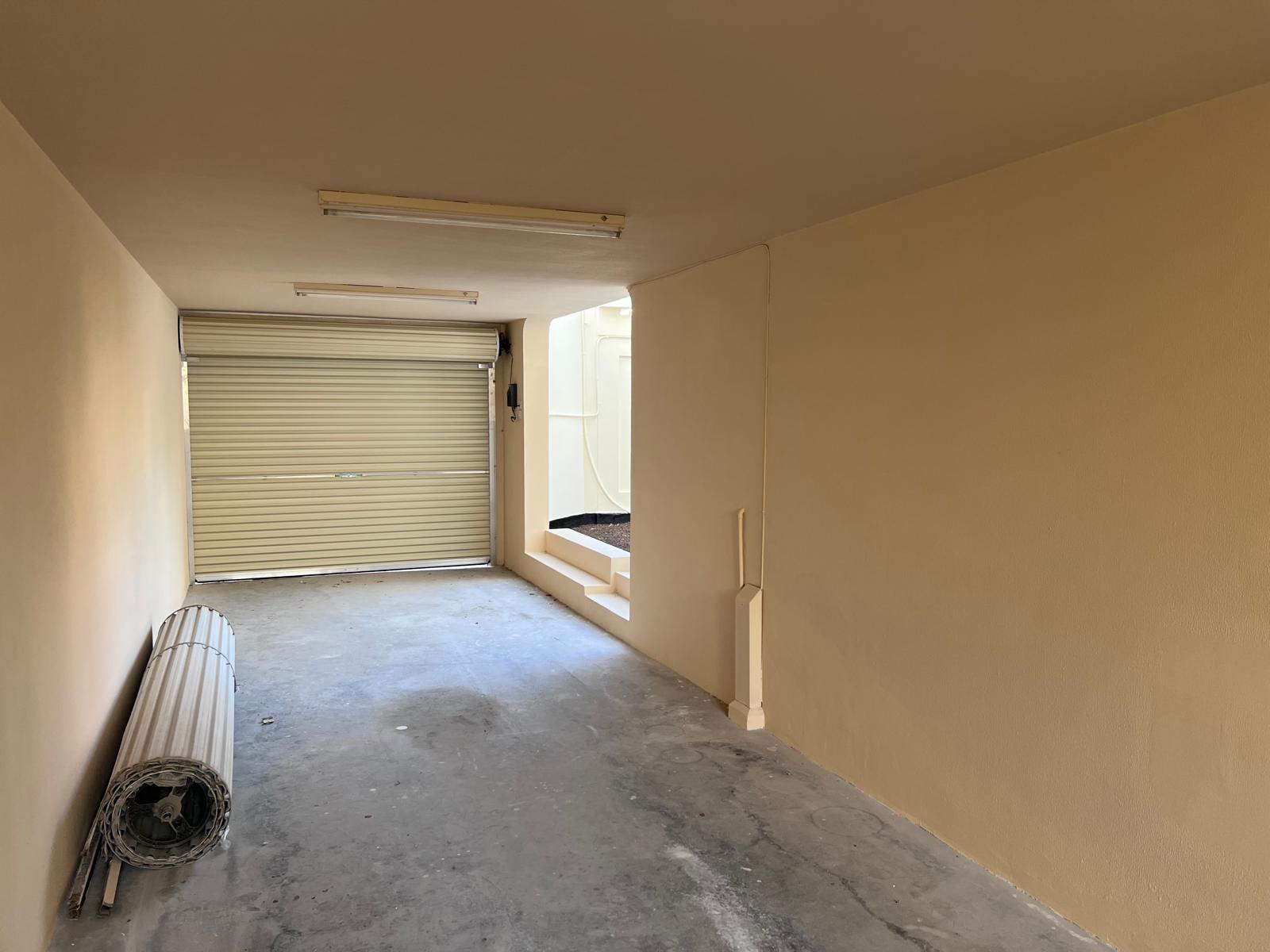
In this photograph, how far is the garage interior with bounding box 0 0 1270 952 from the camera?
2006 millimetres

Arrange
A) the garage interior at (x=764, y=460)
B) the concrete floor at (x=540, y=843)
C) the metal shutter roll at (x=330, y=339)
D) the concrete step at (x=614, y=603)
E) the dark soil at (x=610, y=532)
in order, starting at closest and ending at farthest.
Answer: the garage interior at (x=764, y=460) → the concrete floor at (x=540, y=843) → the concrete step at (x=614, y=603) → the metal shutter roll at (x=330, y=339) → the dark soil at (x=610, y=532)

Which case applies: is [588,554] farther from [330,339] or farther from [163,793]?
[163,793]

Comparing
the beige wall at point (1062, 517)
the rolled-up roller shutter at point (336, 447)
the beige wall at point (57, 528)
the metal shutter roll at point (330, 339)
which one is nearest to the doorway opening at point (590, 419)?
the rolled-up roller shutter at point (336, 447)

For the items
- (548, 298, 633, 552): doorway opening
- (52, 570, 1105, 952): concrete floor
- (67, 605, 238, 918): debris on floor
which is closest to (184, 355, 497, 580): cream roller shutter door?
(548, 298, 633, 552): doorway opening

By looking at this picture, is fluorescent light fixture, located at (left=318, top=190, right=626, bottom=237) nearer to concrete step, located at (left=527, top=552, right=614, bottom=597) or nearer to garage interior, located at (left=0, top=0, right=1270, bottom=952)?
garage interior, located at (left=0, top=0, right=1270, bottom=952)

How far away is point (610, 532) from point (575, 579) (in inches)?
114

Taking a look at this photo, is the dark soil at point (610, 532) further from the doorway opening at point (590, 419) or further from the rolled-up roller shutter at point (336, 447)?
the rolled-up roller shutter at point (336, 447)

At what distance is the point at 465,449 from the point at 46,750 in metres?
5.89

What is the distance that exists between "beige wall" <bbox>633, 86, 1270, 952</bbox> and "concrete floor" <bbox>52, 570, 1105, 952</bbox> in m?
0.32

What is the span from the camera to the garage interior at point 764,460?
6.58 feet

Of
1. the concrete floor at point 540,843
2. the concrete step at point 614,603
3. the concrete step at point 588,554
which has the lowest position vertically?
the concrete floor at point 540,843

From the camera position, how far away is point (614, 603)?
6.00 metres

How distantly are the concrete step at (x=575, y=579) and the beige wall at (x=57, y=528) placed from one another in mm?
2903

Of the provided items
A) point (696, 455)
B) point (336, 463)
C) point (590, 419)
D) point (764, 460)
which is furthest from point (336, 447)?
point (764, 460)
